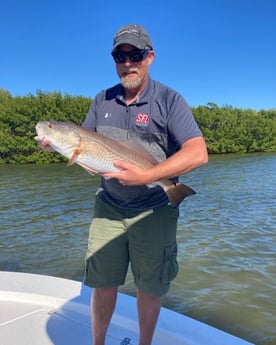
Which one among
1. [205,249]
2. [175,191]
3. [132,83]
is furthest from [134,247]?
[205,249]

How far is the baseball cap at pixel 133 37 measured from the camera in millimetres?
2619

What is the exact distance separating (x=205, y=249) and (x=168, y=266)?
5.67 meters

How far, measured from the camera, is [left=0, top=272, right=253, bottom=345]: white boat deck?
314cm

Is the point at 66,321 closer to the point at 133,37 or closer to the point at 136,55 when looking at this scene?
the point at 136,55

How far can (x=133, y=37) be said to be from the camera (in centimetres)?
263

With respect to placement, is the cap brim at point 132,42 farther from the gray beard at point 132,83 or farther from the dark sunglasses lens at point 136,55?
the gray beard at point 132,83

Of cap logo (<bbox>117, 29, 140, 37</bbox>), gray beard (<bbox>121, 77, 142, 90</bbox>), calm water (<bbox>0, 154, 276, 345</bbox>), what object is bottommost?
calm water (<bbox>0, 154, 276, 345</bbox>)

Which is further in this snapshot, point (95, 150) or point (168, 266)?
point (168, 266)

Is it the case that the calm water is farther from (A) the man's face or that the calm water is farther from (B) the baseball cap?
(B) the baseball cap

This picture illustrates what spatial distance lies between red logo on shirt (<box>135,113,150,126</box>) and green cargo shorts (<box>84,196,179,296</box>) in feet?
2.07

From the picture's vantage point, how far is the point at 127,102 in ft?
9.26

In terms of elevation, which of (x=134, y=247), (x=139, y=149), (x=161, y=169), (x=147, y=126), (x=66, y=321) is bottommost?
(x=66, y=321)

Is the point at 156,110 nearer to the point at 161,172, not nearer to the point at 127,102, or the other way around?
Result: the point at 127,102

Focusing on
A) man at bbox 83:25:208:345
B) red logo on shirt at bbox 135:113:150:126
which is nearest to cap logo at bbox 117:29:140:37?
man at bbox 83:25:208:345
